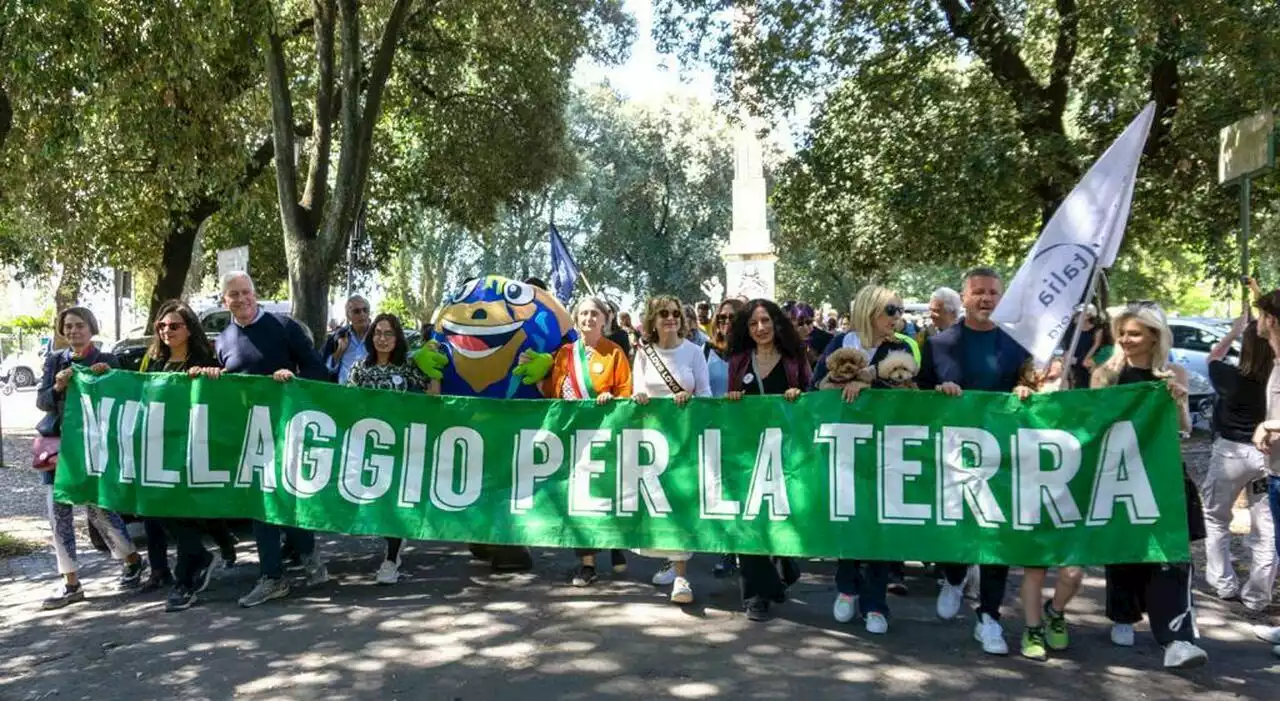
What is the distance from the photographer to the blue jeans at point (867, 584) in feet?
18.2

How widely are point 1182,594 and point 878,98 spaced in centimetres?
891

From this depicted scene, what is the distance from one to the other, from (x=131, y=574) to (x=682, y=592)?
3493mm

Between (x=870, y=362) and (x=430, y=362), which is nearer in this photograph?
(x=870, y=362)

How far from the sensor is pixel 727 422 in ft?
18.9

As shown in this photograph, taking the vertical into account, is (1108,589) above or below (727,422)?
below

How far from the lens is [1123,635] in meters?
5.25

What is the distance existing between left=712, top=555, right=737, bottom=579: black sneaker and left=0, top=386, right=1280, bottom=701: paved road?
6.5 inches

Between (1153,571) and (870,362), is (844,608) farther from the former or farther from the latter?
(1153,571)

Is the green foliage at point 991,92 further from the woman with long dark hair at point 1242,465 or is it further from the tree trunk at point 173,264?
the tree trunk at point 173,264

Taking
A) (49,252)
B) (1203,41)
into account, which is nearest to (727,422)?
(1203,41)

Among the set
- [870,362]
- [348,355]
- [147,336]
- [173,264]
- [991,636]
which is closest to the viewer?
[991,636]

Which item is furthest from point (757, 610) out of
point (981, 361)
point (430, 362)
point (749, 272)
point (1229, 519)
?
point (749, 272)

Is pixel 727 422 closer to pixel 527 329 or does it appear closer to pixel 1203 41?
pixel 527 329

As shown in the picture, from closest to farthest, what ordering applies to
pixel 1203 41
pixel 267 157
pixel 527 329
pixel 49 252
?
1. pixel 527 329
2. pixel 1203 41
3. pixel 267 157
4. pixel 49 252
